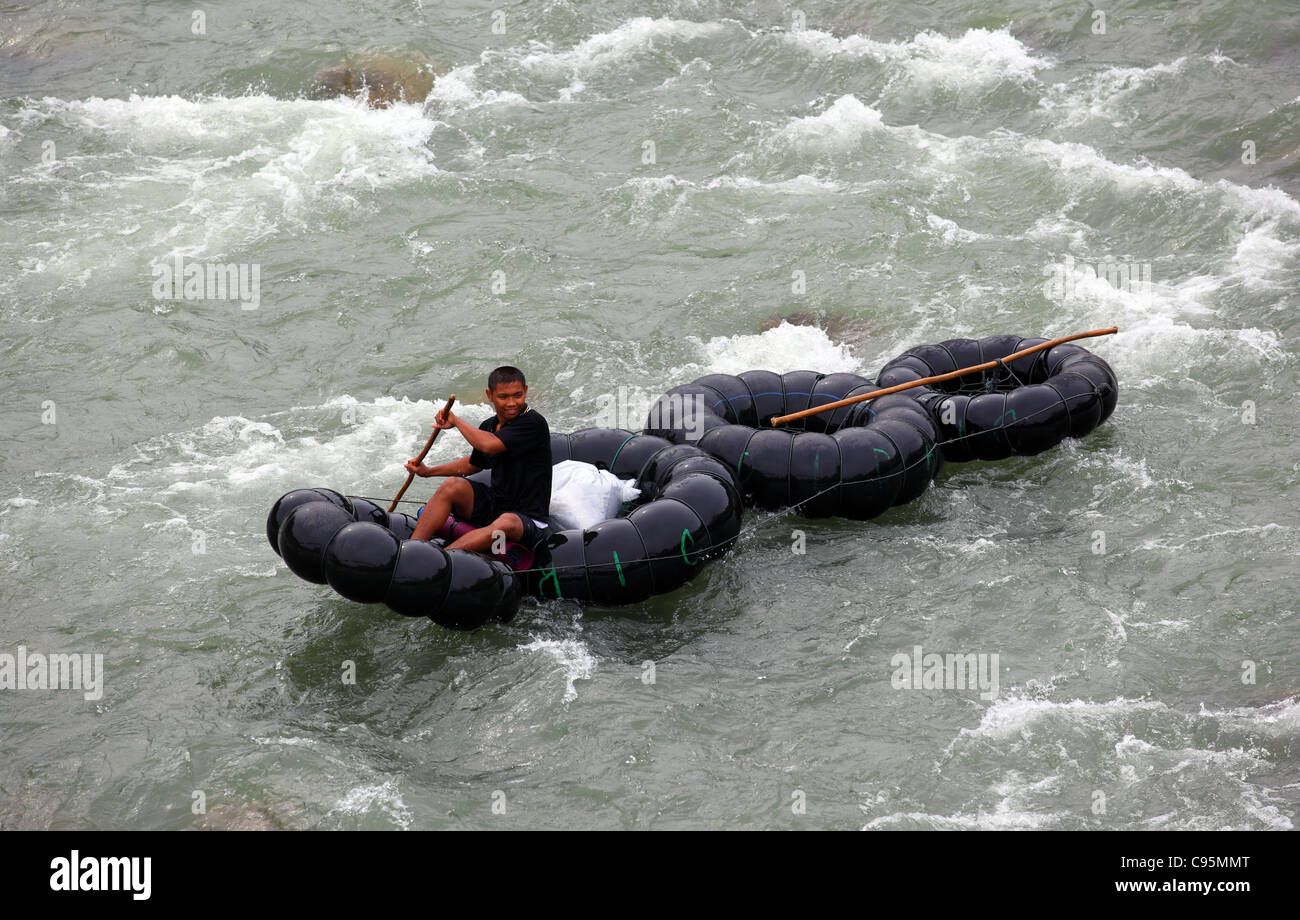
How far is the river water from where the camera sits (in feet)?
26.6

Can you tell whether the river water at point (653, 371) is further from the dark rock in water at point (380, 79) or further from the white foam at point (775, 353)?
the dark rock in water at point (380, 79)

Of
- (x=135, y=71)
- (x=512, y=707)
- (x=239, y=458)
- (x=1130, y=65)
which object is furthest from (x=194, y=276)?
(x=1130, y=65)

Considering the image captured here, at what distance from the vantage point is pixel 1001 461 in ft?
37.0

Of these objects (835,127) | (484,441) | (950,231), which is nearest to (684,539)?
(484,441)

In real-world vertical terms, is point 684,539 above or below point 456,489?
below

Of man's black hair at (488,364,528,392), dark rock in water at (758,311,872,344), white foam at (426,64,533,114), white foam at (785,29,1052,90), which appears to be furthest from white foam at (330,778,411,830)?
white foam at (785,29,1052,90)

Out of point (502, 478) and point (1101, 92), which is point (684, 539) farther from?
point (1101, 92)

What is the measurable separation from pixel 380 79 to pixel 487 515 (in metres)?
11.1

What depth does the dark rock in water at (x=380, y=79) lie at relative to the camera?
18250mm

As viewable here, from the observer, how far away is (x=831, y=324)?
44.7ft

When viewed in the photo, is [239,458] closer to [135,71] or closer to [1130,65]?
[135,71]

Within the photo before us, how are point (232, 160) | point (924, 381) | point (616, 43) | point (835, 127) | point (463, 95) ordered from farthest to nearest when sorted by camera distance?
1. point (616, 43)
2. point (463, 95)
3. point (835, 127)
4. point (232, 160)
5. point (924, 381)

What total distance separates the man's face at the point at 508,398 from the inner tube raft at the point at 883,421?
6.14 ft
